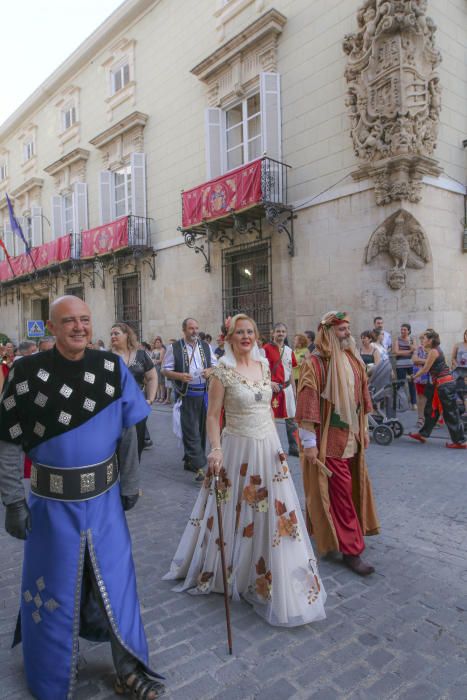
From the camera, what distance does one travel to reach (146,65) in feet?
54.6

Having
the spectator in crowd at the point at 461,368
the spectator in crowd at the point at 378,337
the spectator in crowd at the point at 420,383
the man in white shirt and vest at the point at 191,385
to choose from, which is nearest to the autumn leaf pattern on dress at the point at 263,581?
the man in white shirt and vest at the point at 191,385

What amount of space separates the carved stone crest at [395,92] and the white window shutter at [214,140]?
4.65 metres

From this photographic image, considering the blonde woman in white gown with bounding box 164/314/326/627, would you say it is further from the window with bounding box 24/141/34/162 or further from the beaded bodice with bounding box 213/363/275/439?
the window with bounding box 24/141/34/162

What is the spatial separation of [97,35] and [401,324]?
16.1 metres

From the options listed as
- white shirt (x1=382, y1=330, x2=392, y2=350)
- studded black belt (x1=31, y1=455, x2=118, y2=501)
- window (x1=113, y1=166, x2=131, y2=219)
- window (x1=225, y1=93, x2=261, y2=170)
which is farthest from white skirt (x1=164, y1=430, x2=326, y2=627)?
window (x1=113, y1=166, x2=131, y2=219)

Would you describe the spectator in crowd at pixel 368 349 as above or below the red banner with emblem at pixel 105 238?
below

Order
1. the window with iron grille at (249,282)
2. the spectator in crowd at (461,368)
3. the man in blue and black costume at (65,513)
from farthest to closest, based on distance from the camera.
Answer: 1. the window with iron grille at (249,282)
2. the spectator in crowd at (461,368)
3. the man in blue and black costume at (65,513)

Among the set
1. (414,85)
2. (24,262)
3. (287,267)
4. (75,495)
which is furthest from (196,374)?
(24,262)

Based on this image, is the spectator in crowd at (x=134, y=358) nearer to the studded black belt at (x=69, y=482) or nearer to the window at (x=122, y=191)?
the studded black belt at (x=69, y=482)

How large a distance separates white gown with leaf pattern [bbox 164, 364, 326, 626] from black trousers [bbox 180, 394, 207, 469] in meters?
2.70

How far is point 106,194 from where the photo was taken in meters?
18.4

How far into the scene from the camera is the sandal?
226 centimetres

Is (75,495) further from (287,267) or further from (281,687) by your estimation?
(287,267)

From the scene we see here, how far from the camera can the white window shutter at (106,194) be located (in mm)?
18234
